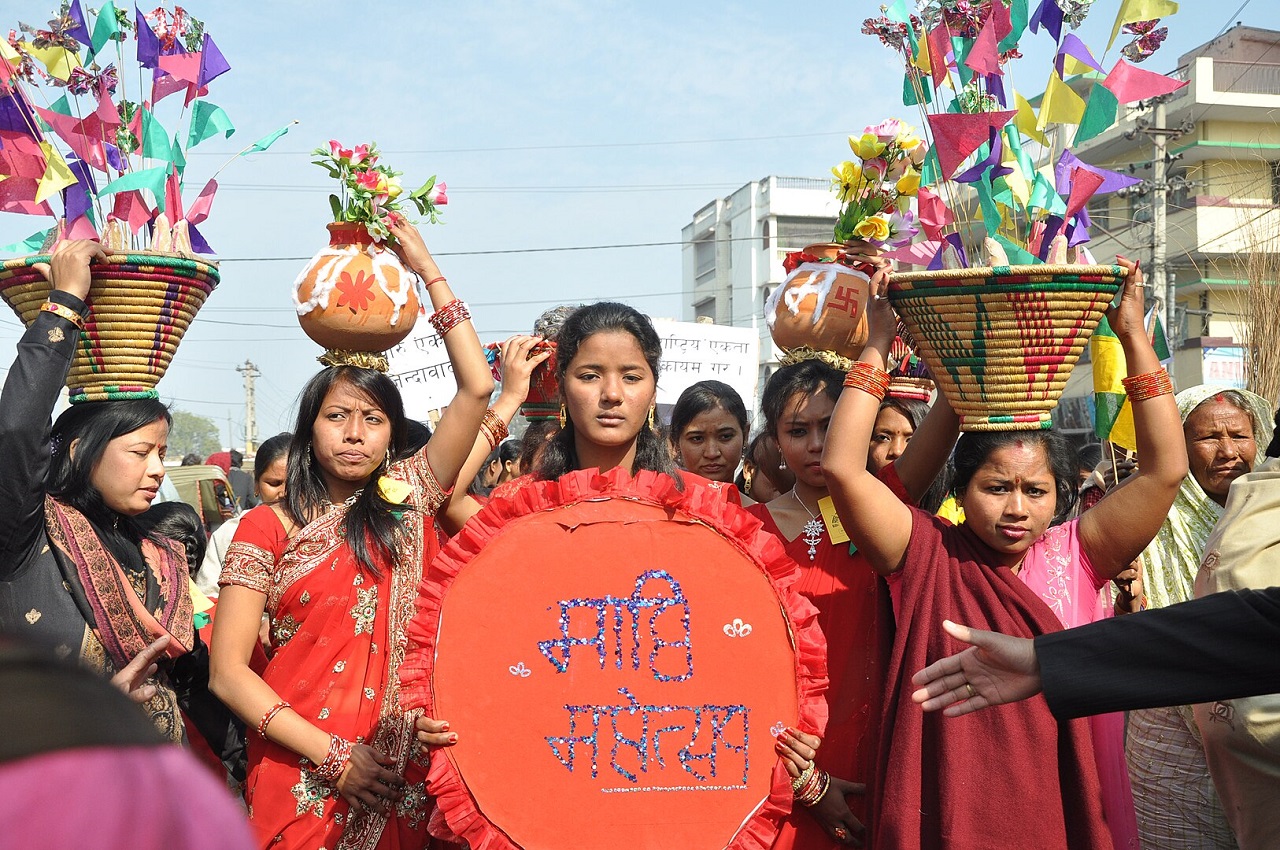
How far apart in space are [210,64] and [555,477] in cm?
164

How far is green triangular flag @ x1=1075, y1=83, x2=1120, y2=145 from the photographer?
2936mm

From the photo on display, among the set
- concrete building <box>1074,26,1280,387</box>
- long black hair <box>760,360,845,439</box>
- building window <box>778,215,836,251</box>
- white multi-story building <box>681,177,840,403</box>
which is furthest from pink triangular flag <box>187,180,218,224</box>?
building window <box>778,215,836,251</box>

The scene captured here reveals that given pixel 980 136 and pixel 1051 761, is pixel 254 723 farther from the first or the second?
pixel 980 136

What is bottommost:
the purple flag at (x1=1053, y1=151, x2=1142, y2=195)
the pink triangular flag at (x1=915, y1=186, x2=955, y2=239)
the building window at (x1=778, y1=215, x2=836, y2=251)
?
the pink triangular flag at (x1=915, y1=186, x2=955, y2=239)

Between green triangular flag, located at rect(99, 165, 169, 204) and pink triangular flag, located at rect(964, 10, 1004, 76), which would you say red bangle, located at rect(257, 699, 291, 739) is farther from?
pink triangular flag, located at rect(964, 10, 1004, 76)

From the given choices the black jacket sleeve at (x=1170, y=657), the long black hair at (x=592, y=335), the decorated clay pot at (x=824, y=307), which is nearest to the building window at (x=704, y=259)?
the decorated clay pot at (x=824, y=307)

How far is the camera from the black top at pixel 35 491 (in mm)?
2828

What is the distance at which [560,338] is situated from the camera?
11.2 ft

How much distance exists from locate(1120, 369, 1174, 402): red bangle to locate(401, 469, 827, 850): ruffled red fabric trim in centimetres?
100

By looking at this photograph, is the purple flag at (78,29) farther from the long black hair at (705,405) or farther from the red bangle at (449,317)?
the long black hair at (705,405)

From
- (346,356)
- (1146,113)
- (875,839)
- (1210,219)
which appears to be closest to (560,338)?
(346,356)

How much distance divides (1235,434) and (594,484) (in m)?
2.69

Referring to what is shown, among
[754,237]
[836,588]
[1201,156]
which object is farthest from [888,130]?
[754,237]

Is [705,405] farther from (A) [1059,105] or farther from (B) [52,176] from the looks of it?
(B) [52,176]
